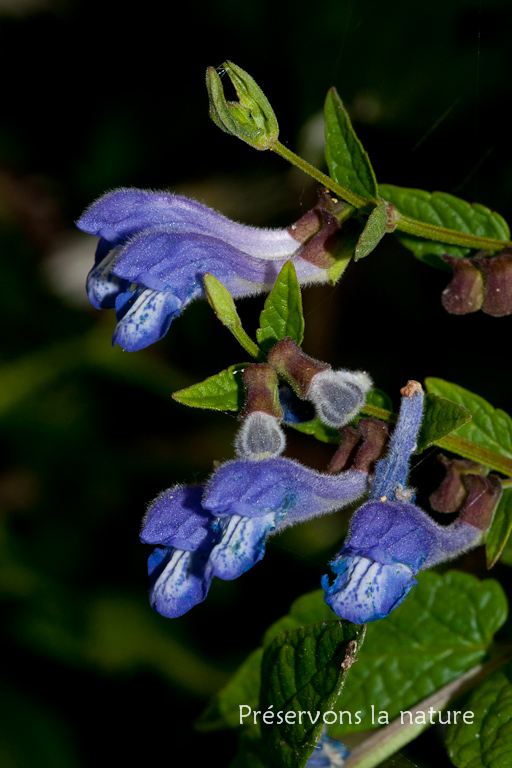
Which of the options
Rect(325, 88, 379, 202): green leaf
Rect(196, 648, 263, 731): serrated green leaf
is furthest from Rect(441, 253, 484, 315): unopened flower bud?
Rect(196, 648, 263, 731): serrated green leaf

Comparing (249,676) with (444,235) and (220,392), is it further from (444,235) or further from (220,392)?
(444,235)

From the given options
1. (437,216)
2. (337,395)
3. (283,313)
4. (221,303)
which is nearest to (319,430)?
(337,395)

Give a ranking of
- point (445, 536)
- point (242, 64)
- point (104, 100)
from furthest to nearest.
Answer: point (104, 100)
point (242, 64)
point (445, 536)

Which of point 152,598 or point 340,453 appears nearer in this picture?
point 152,598

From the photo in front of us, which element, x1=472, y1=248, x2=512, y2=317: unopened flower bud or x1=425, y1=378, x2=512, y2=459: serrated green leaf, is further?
x1=425, y1=378, x2=512, y2=459: serrated green leaf

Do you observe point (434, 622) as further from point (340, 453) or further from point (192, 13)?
point (192, 13)

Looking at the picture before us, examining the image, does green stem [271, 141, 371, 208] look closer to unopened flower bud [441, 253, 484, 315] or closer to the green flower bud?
the green flower bud

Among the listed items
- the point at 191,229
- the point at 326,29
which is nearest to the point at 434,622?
the point at 191,229
